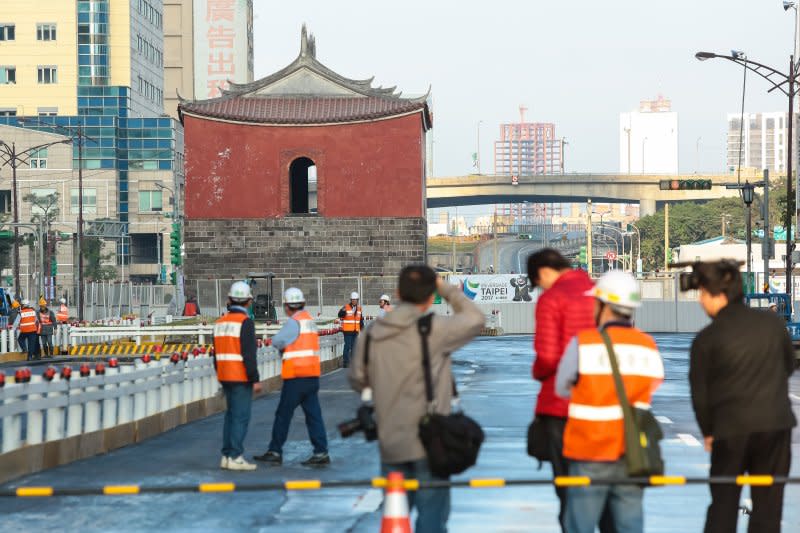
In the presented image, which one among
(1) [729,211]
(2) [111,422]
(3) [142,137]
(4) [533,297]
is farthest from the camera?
(1) [729,211]

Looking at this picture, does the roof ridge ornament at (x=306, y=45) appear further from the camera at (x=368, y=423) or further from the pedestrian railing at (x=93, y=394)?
the camera at (x=368, y=423)

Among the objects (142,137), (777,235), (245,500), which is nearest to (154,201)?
(142,137)

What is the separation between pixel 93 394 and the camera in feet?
58.3

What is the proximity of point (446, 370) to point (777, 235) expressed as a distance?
90.5m

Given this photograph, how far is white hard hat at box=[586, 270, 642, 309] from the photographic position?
8.15 meters

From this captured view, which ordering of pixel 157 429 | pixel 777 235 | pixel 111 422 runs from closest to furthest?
pixel 111 422, pixel 157 429, pixel 777 235

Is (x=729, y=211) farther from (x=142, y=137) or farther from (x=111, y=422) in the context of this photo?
(x=111, y=422)

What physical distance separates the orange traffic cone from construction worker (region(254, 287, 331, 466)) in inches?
305

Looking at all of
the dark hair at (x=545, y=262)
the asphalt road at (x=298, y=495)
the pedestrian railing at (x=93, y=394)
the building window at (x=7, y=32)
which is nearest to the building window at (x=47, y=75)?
the building window at (x=7, y=32)

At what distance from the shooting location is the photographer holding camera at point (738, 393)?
361 inches

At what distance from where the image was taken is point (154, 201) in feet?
415

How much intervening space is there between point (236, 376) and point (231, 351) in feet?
0.83

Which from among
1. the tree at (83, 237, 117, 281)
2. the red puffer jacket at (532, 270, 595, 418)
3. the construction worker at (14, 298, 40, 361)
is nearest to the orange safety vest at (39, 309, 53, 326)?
the construction worker at (14, 298, 40, 361)

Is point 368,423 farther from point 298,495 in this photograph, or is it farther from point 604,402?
point 298,495
